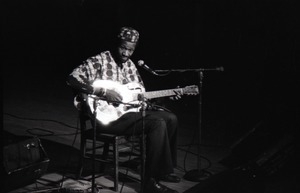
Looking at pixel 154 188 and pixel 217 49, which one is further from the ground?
pixel 217 49

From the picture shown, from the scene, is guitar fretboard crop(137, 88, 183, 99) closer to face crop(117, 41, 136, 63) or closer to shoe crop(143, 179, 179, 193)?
face crop(117, 41, 136, 63)

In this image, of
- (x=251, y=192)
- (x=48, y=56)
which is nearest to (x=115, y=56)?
(x=251, y=192)

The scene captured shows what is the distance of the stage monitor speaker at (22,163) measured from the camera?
12.1ft

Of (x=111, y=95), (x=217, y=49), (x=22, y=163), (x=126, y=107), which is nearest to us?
(x=22, y=163)

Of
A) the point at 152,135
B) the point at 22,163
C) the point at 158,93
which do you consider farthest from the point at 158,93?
the point at 22,163

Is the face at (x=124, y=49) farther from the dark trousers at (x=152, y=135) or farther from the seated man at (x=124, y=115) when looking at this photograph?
the dark trousers at (x=152, y=135)

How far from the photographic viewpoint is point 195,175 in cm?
442

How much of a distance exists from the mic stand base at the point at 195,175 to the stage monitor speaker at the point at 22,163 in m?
1.58

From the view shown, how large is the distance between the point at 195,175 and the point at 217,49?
172 inches

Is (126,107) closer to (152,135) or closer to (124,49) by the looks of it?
(152,135)

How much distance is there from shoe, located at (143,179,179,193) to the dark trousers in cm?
7

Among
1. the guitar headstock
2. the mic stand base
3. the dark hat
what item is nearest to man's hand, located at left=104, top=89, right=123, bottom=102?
the dark hat

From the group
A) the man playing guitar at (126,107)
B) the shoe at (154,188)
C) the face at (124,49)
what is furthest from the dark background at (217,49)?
the face at (124,49)

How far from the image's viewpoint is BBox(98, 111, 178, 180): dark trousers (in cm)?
398
